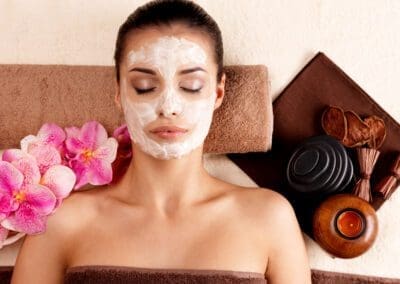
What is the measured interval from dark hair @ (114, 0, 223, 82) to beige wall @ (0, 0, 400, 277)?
0.64ft

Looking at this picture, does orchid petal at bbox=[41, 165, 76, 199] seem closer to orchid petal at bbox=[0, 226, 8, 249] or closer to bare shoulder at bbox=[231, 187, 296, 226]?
orchid petal at bbox=[0, 226, 8, 249]

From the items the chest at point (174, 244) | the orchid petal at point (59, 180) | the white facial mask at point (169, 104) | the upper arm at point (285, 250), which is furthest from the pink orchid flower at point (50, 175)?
the upper arm at point (285, 250)

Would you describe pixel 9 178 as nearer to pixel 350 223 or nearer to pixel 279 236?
pixel 279 236

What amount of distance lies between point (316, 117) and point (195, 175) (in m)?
0.38

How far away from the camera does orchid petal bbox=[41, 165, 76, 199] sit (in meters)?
1.33

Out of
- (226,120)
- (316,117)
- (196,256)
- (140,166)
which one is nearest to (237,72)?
(226,120)

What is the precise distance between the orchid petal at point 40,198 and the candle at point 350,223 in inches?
26.8

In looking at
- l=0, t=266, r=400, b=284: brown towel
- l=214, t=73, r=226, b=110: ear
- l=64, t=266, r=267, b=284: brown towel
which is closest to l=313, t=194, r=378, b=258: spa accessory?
l=0, t=266, r=400, b=284: brown towel

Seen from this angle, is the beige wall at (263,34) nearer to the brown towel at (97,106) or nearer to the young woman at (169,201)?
the brown towel at (97,106)

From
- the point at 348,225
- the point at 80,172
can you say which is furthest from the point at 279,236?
the point at 80,172

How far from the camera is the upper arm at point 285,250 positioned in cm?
127

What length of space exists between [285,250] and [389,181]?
0.34m

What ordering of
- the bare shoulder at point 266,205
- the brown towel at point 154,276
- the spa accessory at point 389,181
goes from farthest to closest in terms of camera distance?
the spa accessory at point 389,181 → the bare shoulder at point 266,205 → the brown towel at point 154,276

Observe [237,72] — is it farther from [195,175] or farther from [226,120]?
[195,175]
